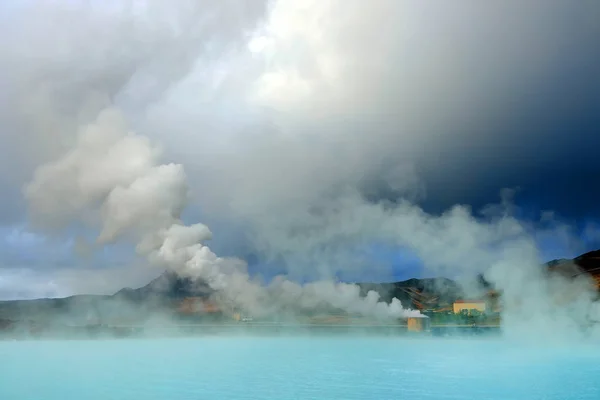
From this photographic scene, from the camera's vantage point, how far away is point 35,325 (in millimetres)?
185125

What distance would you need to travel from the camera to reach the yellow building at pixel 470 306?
139050 millimetres

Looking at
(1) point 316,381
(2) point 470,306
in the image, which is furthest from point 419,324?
(1) point 316,381

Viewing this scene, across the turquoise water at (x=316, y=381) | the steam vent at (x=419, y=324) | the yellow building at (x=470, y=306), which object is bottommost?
the turquoise water at (x=316, y=381)

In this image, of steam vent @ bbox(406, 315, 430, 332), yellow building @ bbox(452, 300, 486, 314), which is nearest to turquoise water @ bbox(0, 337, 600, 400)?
steam vent @ bbox(406, 315, 430, 332)

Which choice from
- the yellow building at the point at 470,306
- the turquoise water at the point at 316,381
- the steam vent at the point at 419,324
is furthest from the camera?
the yellow building at the point at 470,306

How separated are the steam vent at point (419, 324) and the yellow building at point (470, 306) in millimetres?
13826

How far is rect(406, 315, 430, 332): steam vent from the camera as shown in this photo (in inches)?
4961

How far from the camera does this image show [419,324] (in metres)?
127

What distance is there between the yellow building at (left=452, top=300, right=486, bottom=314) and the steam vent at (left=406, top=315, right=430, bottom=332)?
45.4ft

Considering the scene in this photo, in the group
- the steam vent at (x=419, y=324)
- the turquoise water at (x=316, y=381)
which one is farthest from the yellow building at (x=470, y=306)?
the turquoise water at (x=316, y=381)

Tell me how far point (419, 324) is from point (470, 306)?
25.4 metres

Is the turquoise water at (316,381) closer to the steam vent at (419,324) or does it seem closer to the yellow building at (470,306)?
the steam vent at (419,324)

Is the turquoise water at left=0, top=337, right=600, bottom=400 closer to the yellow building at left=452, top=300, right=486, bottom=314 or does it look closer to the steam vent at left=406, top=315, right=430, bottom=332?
the steam vent at left=406, top=315, right=430, bottom=332

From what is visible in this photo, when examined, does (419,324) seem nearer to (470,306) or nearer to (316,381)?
(470,306)
